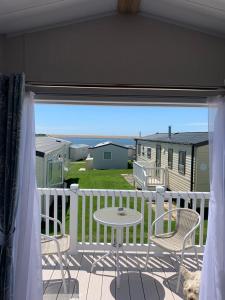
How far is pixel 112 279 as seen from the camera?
3.09 metres

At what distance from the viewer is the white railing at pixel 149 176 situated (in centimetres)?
962

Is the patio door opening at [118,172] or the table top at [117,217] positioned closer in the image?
the table top at [117,217]

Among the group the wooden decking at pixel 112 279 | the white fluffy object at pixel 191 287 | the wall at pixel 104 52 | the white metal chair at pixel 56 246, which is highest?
the wall at pixel 104 52

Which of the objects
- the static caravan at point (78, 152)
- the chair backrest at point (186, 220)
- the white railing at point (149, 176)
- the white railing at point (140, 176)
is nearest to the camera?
the chair backrest at point (186, 220)

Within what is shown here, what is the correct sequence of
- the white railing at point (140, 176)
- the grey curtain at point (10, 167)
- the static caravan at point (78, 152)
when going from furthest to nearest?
the static caravan at point (78, 152) < the white railing at point (140, 176) < the grey curtain at point (10, 167)

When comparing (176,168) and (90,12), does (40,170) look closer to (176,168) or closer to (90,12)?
(90,12)

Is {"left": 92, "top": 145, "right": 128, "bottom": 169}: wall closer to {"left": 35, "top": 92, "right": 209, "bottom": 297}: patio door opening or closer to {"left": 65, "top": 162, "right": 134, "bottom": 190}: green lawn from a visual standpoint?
{"left": 35, "top": 92, "right": 209, "bottom": 297}: patio door opening

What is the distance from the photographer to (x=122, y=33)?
2.31 meters

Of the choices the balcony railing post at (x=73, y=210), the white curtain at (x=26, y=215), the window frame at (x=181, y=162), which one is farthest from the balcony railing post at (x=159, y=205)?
the window frame at (x=181, y=162)

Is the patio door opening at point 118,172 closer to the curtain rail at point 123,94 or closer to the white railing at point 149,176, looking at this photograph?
the white railing at point 149,176

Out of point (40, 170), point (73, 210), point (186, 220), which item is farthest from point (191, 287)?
point (40, 170)

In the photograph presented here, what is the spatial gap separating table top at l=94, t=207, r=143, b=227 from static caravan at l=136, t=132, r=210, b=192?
4578mm

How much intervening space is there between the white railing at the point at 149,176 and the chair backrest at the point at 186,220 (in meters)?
5.79

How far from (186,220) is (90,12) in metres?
2.73
